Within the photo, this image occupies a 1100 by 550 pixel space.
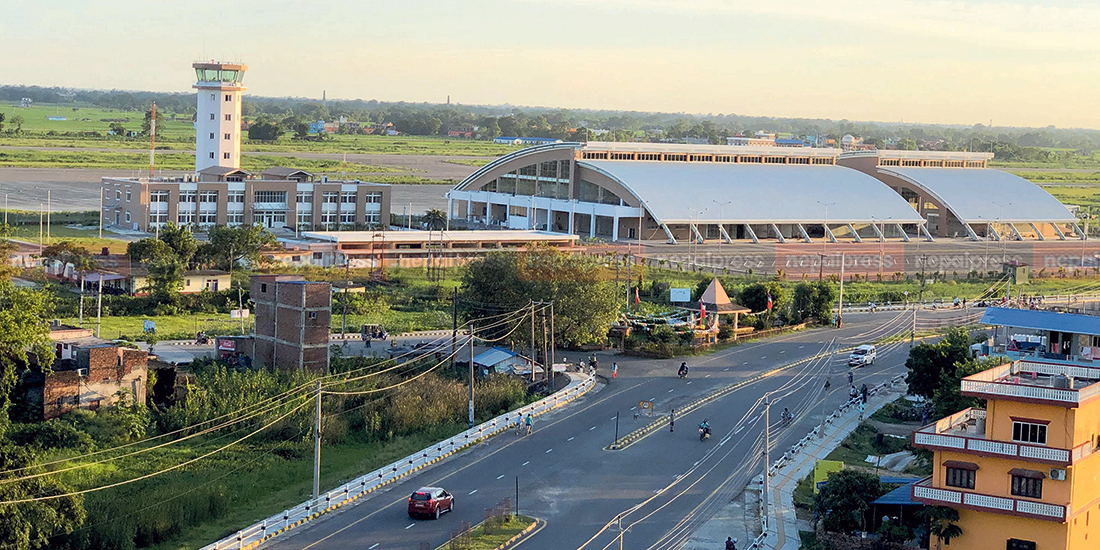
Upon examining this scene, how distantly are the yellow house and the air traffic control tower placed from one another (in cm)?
7448

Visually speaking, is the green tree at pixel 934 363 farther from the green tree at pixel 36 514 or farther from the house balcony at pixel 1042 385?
the green tree at pixel 36 514

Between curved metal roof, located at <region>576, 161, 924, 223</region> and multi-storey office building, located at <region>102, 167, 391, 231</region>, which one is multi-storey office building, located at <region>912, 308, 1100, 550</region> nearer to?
curved metal roof, located at <region>576, 161, 924, 223</region>

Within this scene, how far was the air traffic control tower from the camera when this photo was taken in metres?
94.4

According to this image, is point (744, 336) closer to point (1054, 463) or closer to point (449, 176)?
point (1054, 463)

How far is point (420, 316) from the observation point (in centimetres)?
5581

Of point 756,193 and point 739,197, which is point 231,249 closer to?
point 739,197

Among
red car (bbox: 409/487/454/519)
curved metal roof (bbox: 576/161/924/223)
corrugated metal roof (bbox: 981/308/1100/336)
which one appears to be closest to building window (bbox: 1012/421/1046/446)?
corrugated metal roof (bbox: 981/308/1100/336)

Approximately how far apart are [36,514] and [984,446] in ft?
61.5

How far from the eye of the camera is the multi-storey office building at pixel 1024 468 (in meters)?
26.5

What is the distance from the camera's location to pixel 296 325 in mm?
42938

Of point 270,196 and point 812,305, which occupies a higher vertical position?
point 270,196

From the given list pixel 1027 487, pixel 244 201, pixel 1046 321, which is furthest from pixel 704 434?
pixel 244 201

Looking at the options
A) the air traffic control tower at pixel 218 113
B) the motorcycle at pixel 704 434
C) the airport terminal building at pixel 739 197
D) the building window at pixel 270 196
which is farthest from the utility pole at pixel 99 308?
the airport terminal building at pixel 739 197

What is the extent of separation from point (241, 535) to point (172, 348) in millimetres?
20511
